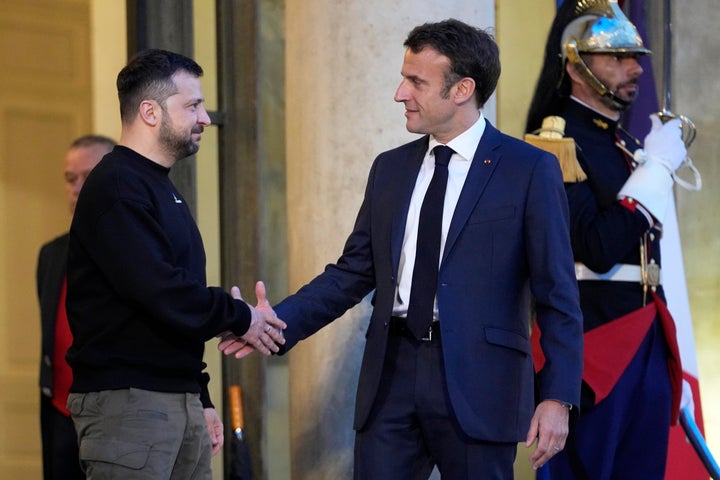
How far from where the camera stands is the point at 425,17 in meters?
4.73

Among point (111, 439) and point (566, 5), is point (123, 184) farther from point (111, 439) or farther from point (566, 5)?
point (566, 5)

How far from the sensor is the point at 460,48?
3.83 metres

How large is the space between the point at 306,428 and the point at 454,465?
4.23 ft

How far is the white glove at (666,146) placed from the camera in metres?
4.70

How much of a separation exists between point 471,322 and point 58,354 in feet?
6.04

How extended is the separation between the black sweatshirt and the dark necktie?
0.51 metres

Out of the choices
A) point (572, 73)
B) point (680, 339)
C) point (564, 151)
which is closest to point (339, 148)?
point (564, 151)

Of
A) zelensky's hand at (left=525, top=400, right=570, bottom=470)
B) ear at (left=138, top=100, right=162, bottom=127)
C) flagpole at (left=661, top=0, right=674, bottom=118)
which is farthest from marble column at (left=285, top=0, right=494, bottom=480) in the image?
zelensky's hand at (left=525, top=400, right=570, bottom=470)

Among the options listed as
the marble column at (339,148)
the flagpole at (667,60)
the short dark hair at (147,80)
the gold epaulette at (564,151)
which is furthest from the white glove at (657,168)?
the short dark hair at (147,80)

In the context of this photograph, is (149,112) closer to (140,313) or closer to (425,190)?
(140,313)

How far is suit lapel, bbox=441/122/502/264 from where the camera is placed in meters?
3.60

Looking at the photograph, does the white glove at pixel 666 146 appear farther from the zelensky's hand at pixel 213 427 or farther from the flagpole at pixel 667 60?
the zelensky's hand at pixel 213 427

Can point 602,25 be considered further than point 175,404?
Yes

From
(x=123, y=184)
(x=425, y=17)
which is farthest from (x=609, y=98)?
(x=123, y=184)
